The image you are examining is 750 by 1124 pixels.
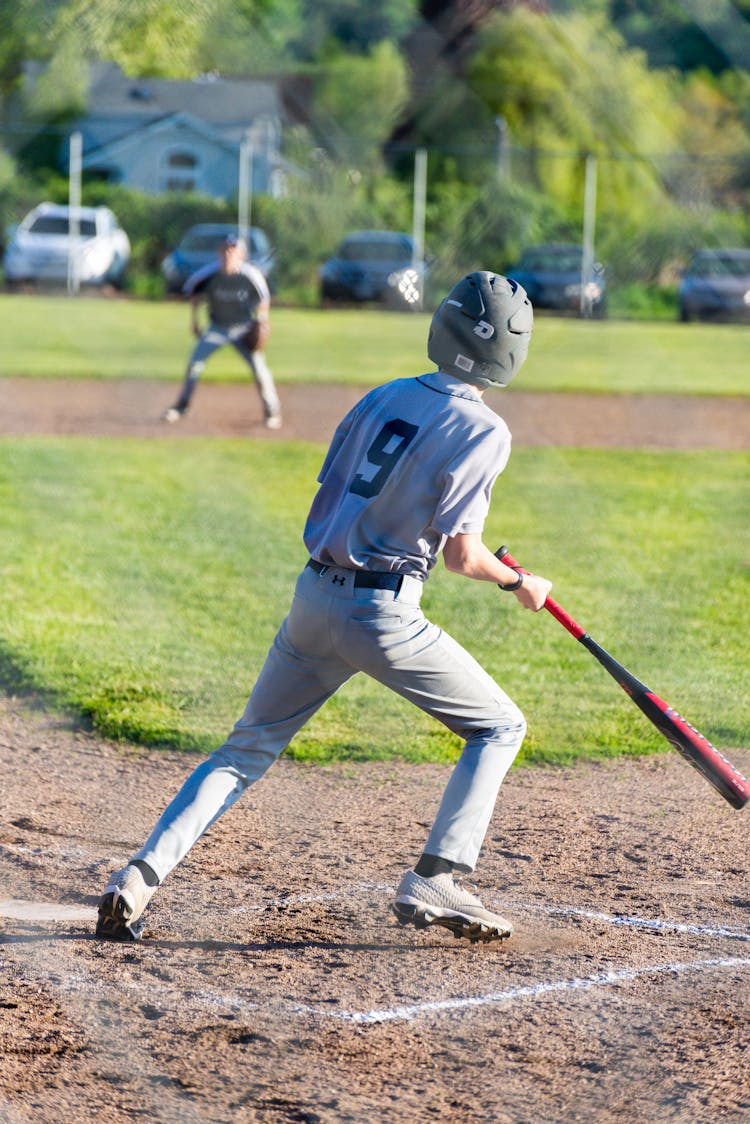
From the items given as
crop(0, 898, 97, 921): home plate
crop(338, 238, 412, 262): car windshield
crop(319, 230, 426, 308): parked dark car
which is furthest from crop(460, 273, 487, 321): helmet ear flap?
crop(338, 238, 412, 262): car windshield

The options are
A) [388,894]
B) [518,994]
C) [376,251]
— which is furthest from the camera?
[376,251]

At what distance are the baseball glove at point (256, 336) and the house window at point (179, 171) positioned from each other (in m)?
8.24

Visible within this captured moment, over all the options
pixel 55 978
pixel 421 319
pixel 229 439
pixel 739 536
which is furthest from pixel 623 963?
pixel 421 319

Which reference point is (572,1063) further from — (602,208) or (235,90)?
(602,208)

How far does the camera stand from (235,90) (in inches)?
611

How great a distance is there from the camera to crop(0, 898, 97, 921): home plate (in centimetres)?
356

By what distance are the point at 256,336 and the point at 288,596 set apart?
6.26 metres

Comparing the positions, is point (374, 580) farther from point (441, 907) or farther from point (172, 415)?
point (172, 415)

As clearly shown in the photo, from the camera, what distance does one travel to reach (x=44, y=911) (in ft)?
11.8

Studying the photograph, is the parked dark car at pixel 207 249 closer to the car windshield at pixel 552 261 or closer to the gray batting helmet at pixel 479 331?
the car windshield at pixel 552 261

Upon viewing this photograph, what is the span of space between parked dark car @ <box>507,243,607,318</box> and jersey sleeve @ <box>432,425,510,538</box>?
721 inches


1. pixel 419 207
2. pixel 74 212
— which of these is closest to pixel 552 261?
pixel 419 207

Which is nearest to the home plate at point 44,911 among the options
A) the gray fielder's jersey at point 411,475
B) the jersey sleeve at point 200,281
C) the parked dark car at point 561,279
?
the gray fielder's jersey at point 411,475

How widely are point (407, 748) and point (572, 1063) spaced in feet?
7.80
